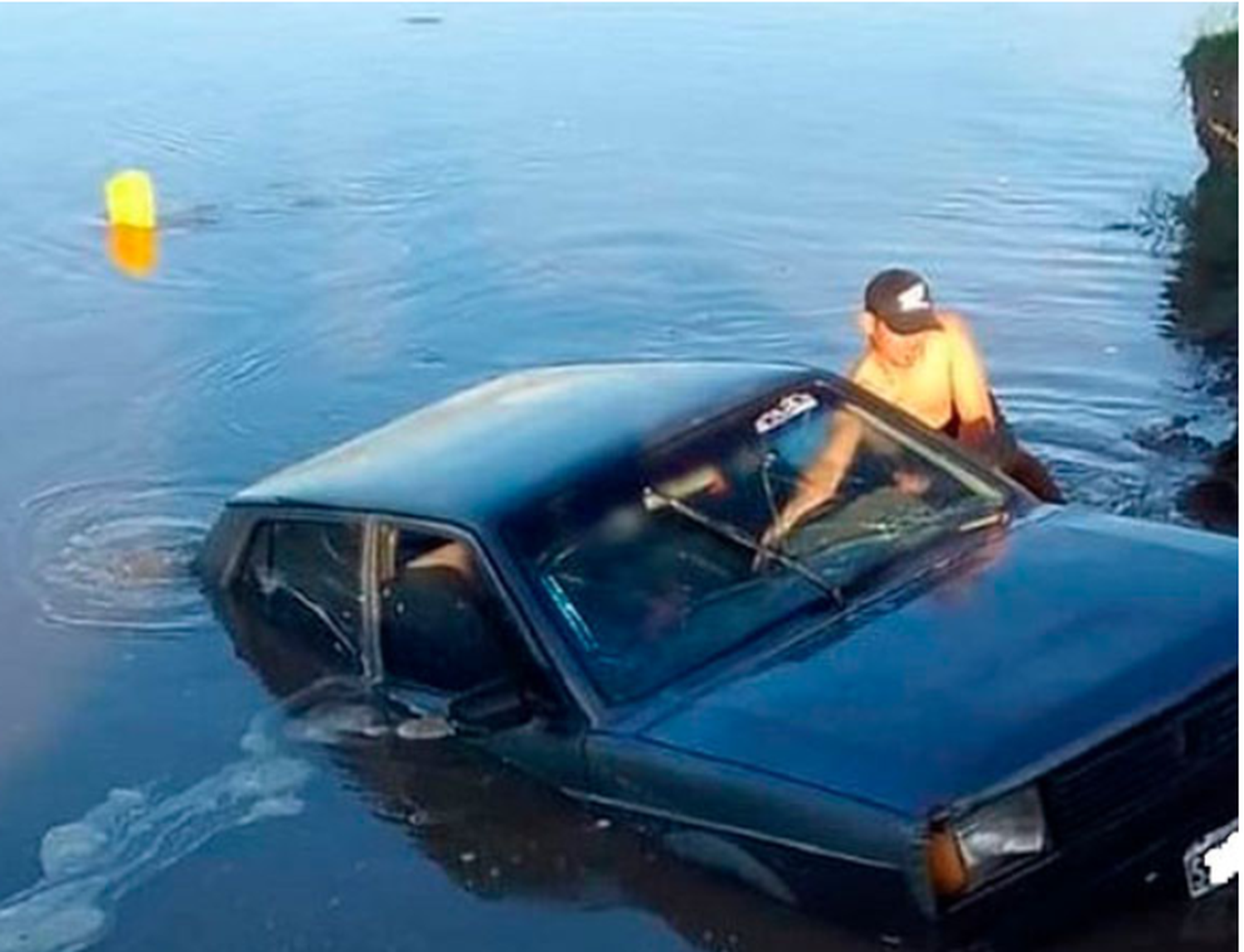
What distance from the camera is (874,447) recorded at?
7.62 m

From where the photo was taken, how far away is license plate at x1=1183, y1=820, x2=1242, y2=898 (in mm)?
6008

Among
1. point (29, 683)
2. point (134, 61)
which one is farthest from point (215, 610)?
point (134, 61)

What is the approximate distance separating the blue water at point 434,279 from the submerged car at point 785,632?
0.95ft

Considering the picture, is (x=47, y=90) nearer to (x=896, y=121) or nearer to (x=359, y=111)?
(x=359, y=111)

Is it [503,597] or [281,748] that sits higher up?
[503,597]

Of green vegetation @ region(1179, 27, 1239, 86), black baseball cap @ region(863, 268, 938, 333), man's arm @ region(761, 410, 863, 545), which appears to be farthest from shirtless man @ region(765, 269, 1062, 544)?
green vegetation @ region(1179, 27, 1239, 86)

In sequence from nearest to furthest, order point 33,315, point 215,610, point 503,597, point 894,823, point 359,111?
point 894,823 < point 503,597 < point 215,610 < point 33,315 < point 359,111

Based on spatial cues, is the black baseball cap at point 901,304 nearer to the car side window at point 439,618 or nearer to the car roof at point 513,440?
the car roof at point 513,440

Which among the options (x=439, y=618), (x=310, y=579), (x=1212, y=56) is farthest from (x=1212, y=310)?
(x=439, y=618)

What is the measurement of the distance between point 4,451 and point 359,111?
11301mm

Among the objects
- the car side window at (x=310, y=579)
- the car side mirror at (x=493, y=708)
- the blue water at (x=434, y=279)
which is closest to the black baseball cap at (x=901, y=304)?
the car side window at (x=310, y=579)

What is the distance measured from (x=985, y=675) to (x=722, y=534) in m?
1.10

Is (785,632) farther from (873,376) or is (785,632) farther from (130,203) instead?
(130,203)

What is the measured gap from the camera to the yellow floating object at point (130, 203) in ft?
61.5
